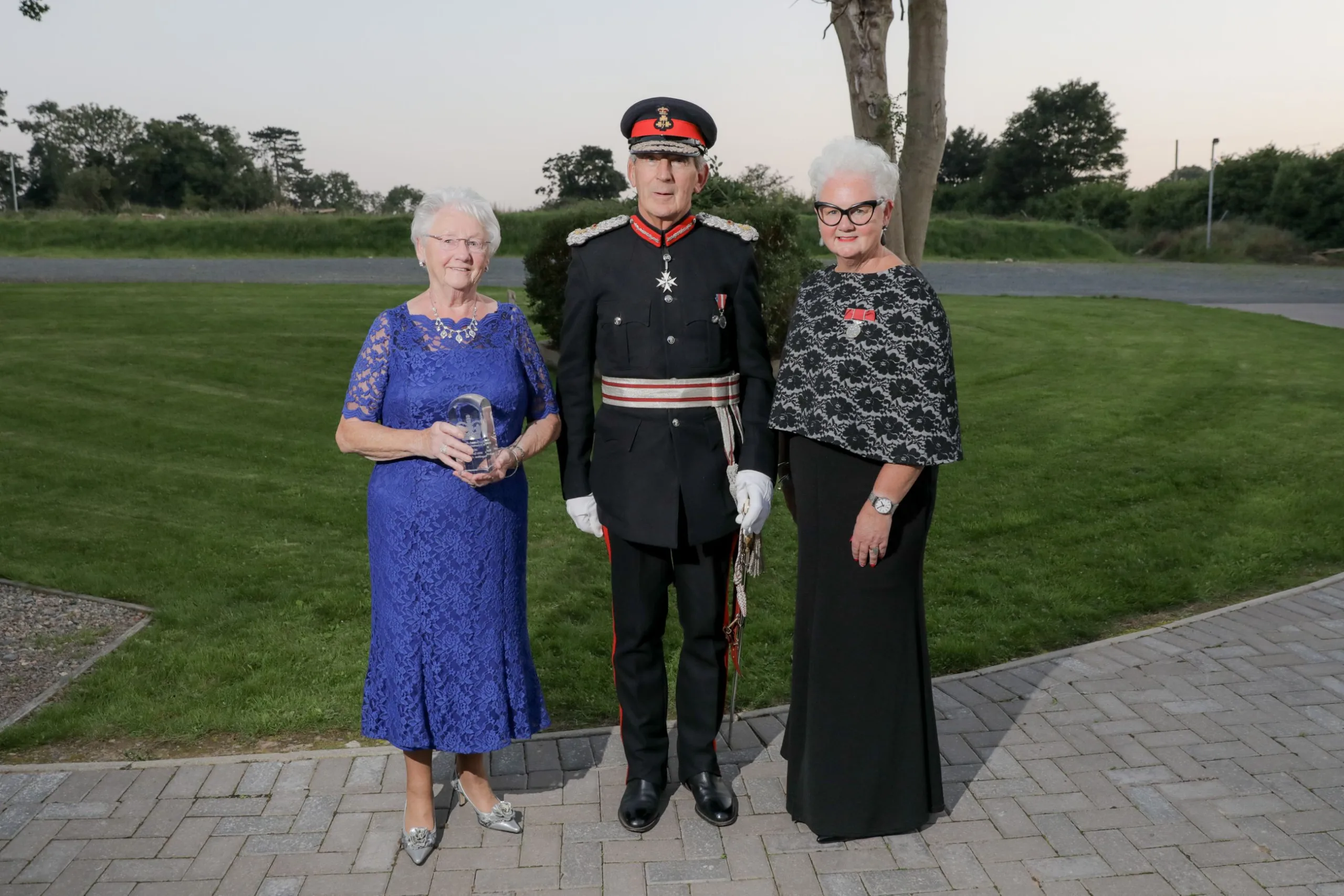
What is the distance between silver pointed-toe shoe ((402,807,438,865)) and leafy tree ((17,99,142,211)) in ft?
246

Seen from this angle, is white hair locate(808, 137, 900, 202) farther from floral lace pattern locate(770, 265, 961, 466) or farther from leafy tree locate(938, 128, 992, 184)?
leafy tree locate(938, 128, 992, 184)

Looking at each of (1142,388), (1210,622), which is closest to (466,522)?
(1210,622)

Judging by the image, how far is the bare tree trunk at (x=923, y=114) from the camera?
6617 mm

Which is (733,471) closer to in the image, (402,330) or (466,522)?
(466,522)

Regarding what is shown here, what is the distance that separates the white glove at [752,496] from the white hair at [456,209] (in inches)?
40.5

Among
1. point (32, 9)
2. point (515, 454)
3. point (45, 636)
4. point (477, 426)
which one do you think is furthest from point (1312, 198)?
point (477, 426)

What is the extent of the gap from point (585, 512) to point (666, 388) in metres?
0.47

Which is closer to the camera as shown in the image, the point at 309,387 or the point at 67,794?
the point at 67,794

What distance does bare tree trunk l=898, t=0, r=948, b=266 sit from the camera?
6.62 metres

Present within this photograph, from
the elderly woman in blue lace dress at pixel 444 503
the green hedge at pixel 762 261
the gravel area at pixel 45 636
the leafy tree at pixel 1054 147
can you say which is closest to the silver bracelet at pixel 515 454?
the elderly woman in blue lace dress at pixel 444 503

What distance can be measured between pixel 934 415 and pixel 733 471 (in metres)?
0.66

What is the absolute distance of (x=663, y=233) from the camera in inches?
141

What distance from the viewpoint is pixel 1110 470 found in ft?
29.3

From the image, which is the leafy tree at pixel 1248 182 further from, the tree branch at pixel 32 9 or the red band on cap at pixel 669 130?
the red band on cap at pixel 669 130
